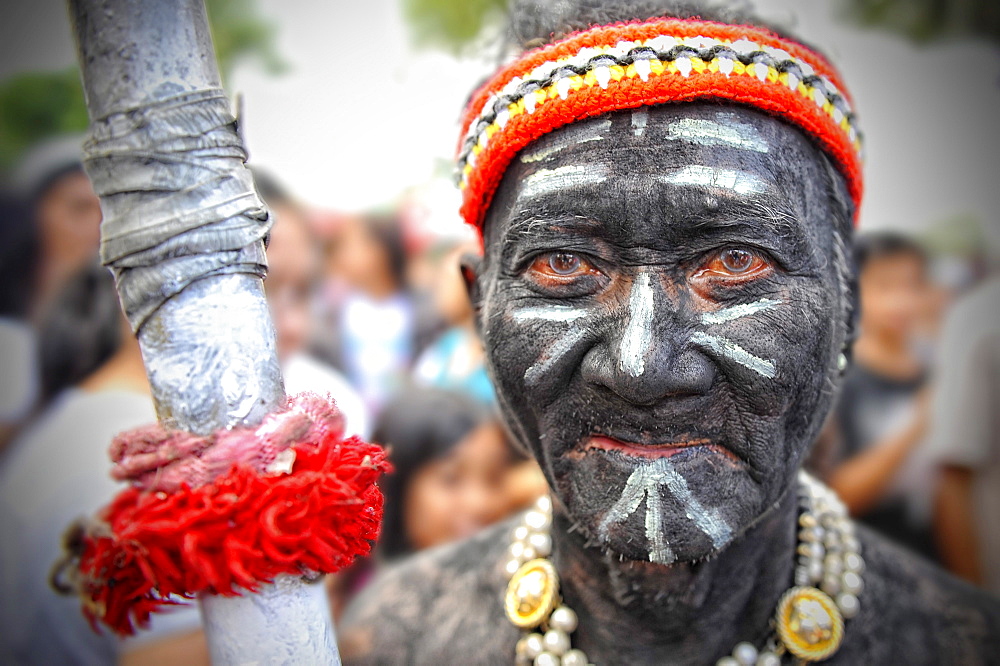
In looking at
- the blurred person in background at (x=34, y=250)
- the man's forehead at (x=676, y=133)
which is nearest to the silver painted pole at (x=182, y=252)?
the man's forehead at (x=676, y=133)

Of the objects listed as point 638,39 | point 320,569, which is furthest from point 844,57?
point 320,569

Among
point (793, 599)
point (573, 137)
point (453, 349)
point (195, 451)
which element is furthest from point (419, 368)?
point (195, 451)

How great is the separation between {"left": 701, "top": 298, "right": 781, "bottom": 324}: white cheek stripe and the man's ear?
73 cm

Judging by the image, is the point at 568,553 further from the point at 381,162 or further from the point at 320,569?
the point at 381,162

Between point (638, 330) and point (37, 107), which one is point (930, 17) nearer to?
point (638, 330)

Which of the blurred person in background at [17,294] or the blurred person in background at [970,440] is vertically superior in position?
the blurred person in background at [17,294]

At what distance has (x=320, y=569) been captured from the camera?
1.40 meters

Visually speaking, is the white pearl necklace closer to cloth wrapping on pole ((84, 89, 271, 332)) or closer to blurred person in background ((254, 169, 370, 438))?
cloth wrapping on pole ((84, 89, 271, 332))

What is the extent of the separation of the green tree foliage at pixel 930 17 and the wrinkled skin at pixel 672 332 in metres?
3.73

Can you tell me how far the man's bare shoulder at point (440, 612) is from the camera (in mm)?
2262

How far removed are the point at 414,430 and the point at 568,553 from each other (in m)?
2.50

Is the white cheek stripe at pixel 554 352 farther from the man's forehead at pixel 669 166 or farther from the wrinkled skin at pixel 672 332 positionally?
the man's forehead at pixel 669 166

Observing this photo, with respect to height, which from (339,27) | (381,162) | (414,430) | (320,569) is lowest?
(414,430)

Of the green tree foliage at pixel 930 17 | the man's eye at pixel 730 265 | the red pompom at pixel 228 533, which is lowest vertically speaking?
the red pompom at pixel 228 533
